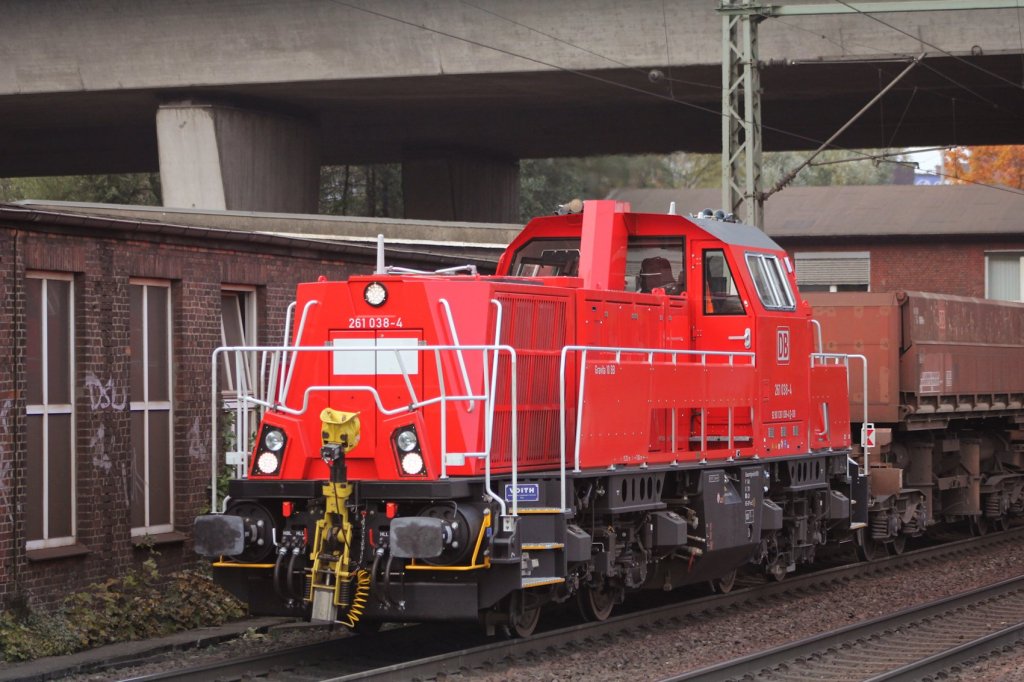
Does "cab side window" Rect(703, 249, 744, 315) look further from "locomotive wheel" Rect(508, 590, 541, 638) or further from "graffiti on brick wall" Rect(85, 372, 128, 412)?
"graffiti on brick wall" Rect(85, 372, 128, 412)

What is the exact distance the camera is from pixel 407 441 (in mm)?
10148

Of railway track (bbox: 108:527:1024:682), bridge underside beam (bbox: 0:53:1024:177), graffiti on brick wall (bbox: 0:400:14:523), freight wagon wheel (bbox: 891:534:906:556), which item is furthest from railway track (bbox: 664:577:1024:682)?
bridge underside beam (bbox: 0:53:1024:177)

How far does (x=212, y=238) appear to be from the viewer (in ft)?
44.3

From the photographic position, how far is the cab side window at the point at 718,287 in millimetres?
13031

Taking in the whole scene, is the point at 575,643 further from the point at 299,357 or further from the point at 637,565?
the point at 299,357

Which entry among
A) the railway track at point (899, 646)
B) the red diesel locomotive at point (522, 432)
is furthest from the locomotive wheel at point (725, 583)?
the railway track at point (899, 646)

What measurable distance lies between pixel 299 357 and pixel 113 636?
2923mm

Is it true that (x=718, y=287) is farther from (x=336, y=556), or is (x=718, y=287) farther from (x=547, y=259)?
(x=336, y=556)

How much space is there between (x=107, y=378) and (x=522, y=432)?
387 cm

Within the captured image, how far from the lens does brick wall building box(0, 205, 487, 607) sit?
11.3 m

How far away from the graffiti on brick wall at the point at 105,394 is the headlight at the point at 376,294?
118 inches

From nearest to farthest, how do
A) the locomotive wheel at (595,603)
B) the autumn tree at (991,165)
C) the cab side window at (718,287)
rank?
the locomotive wheel at (595,603) < the cab side window at (718,287) < the autumn tree at (991,165)

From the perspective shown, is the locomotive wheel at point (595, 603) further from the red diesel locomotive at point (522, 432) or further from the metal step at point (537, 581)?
the metal step at point (537, 581)

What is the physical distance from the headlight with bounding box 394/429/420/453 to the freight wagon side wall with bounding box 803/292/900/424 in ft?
31.7
